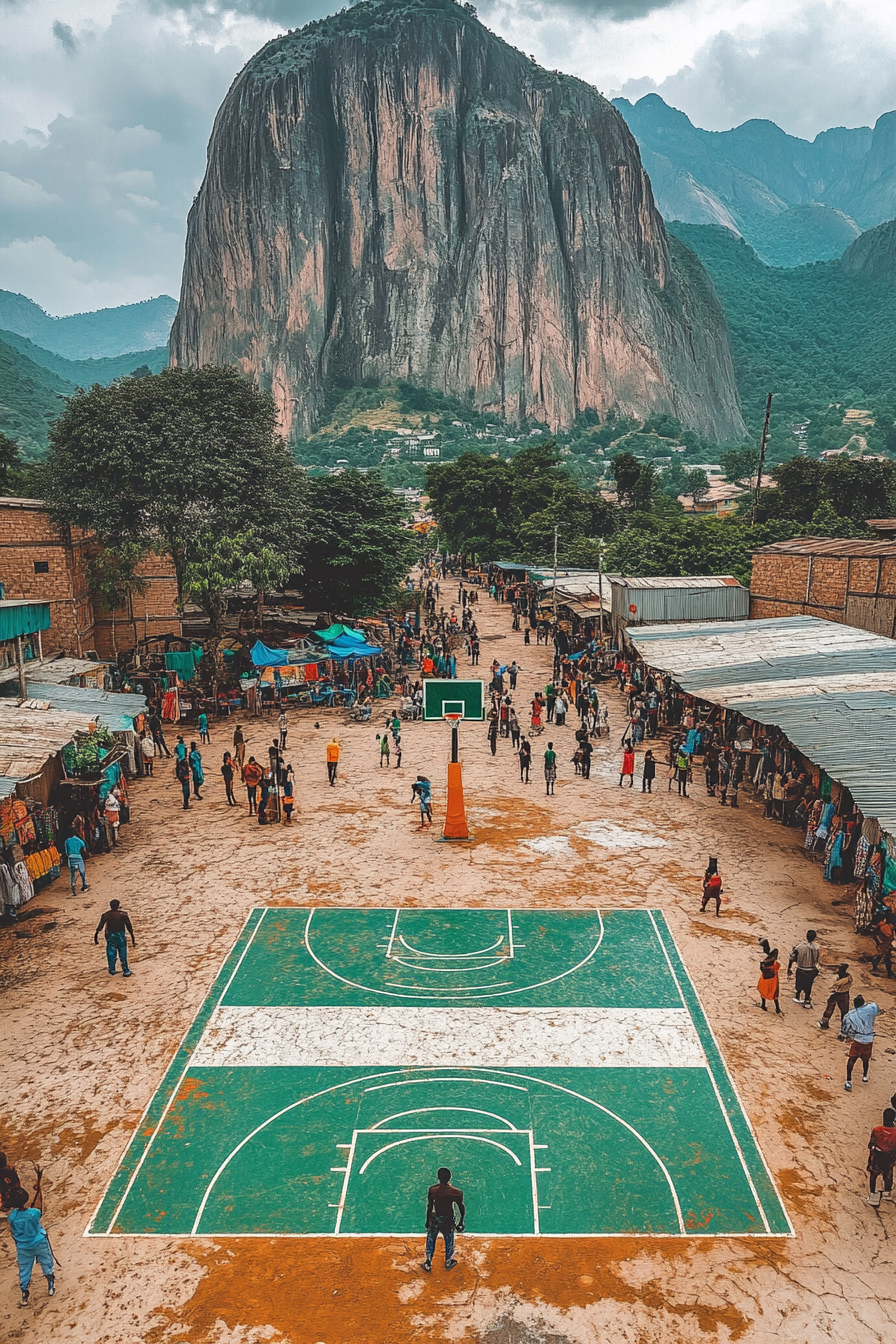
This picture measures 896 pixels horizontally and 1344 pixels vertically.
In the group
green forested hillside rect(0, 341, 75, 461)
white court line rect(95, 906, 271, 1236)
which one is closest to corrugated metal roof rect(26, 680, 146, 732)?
white court line rect(95, 906, 271, 1236)

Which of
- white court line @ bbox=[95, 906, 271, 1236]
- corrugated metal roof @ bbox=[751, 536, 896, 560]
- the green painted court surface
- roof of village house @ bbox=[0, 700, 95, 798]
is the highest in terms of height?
corrugated metal roof @ bbox=[751, 536, 896, 560]

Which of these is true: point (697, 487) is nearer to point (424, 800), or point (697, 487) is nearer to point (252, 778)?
point (424, 800)

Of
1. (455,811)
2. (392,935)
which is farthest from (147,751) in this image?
(392,935)

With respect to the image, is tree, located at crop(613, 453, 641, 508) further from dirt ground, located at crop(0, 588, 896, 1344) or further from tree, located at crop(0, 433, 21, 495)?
dirt ground, located at crop(0, 588, 896, 1344)

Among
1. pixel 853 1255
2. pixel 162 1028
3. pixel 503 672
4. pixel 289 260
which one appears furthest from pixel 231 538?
pixel 289 260

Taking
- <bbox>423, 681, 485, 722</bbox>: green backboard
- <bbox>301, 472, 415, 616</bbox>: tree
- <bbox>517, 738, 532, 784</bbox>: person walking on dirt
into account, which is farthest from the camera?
<bbox>301, 472, 415, 616</bbox>: tree

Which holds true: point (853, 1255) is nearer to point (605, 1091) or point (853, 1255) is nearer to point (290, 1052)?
point (605, 1091)
